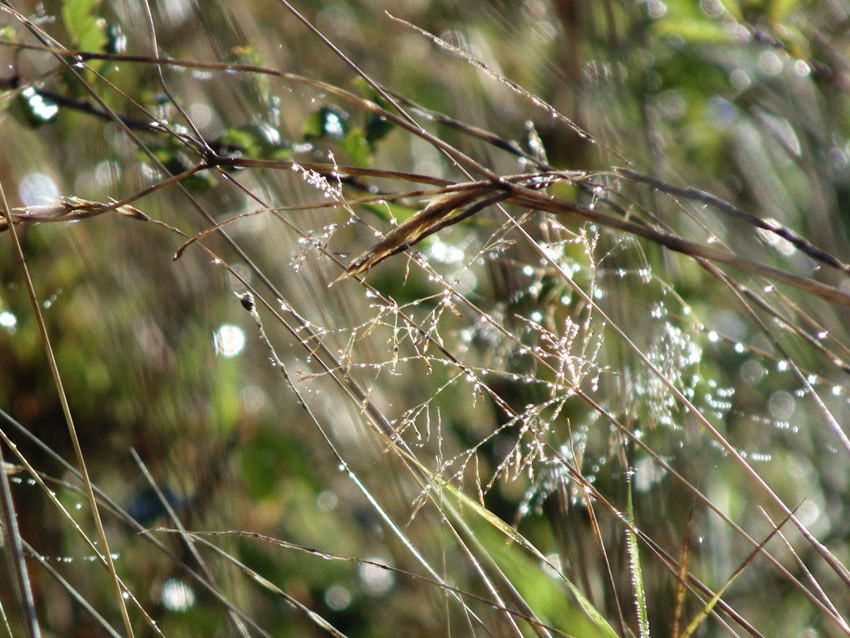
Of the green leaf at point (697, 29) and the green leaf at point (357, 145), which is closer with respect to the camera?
the green leaf at point (357, 145)

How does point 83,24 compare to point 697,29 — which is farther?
point 697,29

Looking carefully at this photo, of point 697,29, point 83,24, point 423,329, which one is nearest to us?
point 83,24

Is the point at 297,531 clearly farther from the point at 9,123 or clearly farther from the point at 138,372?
the point at 9,123

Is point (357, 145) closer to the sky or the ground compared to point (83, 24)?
closer to the ground

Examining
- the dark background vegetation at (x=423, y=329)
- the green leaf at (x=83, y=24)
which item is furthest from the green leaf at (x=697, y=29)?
the green leaf at (x=83, y=24)

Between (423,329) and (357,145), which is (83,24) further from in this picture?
(423,329)

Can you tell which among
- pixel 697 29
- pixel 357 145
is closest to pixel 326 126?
pixel 357 145

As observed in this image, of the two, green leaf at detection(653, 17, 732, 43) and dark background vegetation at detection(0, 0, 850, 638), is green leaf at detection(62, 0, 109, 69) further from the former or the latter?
green leaf at detection(653, 17, 732, 43)

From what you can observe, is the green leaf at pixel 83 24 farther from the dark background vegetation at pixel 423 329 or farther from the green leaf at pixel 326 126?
the green leaf at pixel 326 126

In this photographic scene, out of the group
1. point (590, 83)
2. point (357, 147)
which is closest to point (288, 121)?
point (590, 83)
